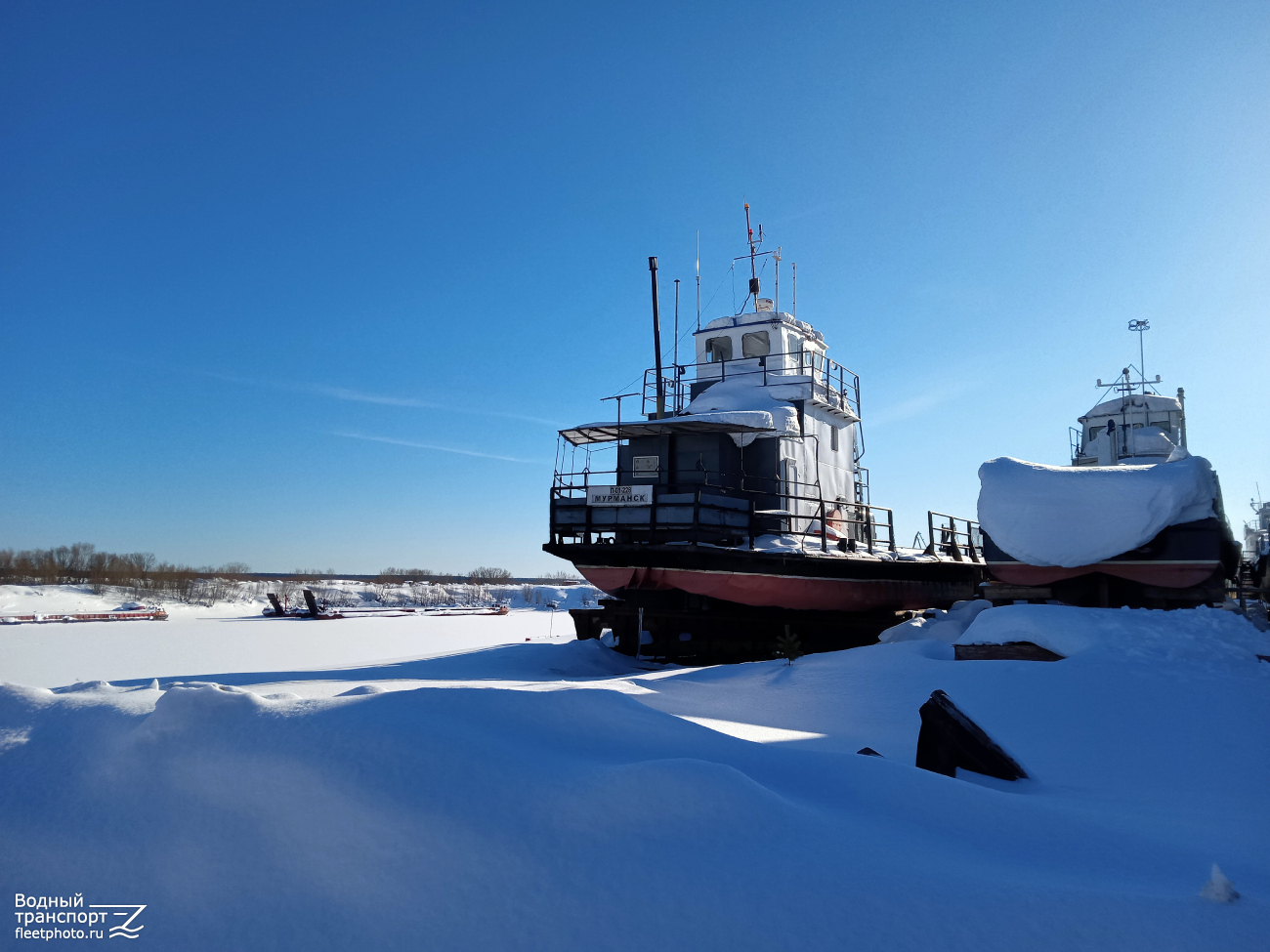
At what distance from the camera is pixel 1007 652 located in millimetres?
7812

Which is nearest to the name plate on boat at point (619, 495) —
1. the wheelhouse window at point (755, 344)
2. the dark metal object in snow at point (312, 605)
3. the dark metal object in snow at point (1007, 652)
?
the dark metal object in snow at point (1007, 652)

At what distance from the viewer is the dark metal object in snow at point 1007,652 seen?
764cm

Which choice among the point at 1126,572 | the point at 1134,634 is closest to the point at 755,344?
the point at 1126,572

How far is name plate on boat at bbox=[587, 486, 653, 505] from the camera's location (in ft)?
43.6

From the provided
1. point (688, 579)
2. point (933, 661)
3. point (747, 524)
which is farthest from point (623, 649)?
point (933, 661)

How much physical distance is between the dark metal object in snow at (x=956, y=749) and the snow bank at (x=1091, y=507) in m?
6.70

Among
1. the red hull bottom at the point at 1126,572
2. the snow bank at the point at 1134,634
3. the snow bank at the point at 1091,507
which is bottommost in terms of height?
the snow bank at the point at 1134,634

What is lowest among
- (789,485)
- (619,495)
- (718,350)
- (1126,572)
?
(1126,572)

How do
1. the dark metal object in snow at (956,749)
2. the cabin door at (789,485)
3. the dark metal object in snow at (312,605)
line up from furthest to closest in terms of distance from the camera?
1. the dark metal object in snow at (312,605)
2. the cabin door at (789,485)
3. the dark metal object in snow at (956,749)

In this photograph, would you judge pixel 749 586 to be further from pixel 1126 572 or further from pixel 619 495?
pixel 1126 572

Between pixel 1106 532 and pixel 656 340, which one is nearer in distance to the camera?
pixel 1106 532

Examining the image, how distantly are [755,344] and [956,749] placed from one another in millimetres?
15305

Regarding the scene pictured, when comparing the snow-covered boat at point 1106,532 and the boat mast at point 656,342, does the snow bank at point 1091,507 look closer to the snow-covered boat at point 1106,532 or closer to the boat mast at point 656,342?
the snow-covered boat at point 1106,532

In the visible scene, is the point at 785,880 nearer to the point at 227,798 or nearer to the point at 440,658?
the point at 227,798
